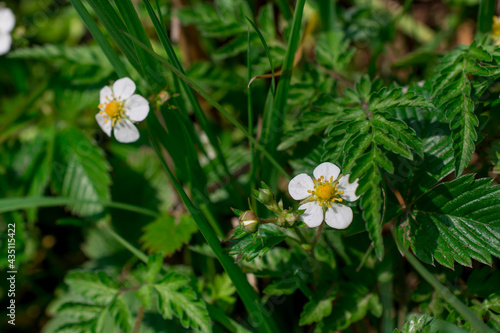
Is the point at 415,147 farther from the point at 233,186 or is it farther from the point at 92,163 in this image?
the point at 92,163

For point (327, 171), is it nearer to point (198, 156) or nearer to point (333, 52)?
point (333, 52)

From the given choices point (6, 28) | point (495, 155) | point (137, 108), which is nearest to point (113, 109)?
point (137, 108)

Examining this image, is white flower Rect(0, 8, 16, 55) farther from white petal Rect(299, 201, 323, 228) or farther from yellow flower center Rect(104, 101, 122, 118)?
white petal Rect(299, 201, 323, 228)

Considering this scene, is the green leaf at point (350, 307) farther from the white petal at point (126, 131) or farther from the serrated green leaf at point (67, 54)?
the serrated green leaf at point (67, 54)

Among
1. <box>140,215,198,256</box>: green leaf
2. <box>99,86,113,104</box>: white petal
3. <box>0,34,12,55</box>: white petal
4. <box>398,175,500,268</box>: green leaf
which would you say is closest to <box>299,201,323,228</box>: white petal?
<box>398,175,500,268</box>: green leaf

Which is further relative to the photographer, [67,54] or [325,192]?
[67,54]

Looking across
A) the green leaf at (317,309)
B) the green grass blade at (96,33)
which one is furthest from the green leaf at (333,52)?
the green leaf at (317,309)

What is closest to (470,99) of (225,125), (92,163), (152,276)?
(152,276)
